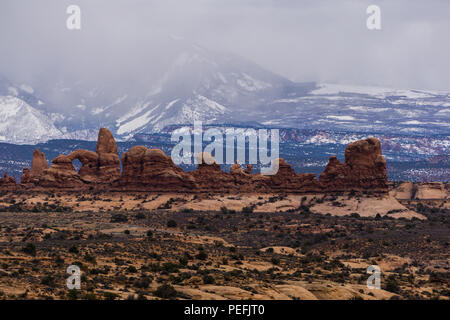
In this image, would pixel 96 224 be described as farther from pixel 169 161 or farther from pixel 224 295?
pixel 224 295

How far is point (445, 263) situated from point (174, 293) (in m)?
33.8

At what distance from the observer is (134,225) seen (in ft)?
301

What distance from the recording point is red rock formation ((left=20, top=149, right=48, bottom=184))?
123938mm

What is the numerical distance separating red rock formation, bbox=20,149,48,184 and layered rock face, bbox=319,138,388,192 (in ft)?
123

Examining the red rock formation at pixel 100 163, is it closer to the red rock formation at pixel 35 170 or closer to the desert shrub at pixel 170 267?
the red rock formation at pixel 35 170

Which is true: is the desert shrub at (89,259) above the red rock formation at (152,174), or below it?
below

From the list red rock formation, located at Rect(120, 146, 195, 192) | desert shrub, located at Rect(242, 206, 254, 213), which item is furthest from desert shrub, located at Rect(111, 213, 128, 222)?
red rock formation, located at Rect(120, 146, 195, 192)

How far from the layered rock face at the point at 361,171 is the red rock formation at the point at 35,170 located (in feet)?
123

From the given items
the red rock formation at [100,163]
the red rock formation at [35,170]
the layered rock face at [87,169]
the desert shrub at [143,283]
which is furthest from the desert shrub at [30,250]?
the red rock formation at [35,170]

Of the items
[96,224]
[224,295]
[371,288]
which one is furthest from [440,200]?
[224,295]

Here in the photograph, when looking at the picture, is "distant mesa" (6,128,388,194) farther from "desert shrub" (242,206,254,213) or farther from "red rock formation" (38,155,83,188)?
"desert shrub" (242,206,254,213)

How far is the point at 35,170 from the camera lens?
126m

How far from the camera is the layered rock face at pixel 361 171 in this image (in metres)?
112
